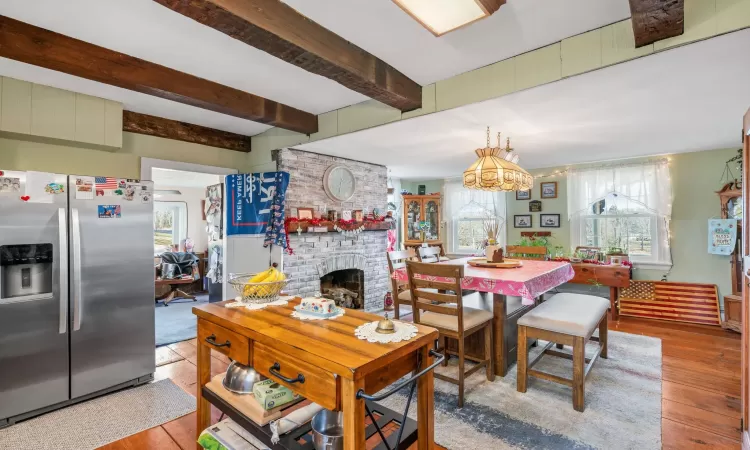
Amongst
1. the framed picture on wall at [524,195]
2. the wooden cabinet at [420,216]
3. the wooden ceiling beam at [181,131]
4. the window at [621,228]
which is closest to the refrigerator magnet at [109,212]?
the wooden ceiling beam at [181,131]

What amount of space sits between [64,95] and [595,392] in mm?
4598

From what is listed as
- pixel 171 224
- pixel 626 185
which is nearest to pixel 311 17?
pixel 626 185

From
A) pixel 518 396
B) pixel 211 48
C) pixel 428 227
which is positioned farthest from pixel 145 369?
pixel 428 227

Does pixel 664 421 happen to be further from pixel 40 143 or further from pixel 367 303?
pixel 40 143

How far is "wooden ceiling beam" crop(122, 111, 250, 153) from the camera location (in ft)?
10.9

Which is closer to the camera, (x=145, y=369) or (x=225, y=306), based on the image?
(x=225, y=306)

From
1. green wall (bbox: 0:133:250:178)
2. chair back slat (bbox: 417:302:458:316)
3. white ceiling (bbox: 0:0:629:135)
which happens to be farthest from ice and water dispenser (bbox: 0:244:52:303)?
chair back slat (bbox: 417:302:458:316)

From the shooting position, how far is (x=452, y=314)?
2.46m

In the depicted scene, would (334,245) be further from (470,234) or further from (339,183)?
(470,234)

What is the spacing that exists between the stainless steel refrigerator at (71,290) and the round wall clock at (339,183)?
1.98 meters

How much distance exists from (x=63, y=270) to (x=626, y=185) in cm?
613

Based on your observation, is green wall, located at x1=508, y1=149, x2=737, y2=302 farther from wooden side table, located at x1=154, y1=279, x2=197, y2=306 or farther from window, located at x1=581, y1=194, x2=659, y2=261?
wooden side table, located at x1=154, y1=279, x2=197, y2=306

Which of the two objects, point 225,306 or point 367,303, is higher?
point 225,306

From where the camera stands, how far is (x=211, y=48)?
7.20ft
